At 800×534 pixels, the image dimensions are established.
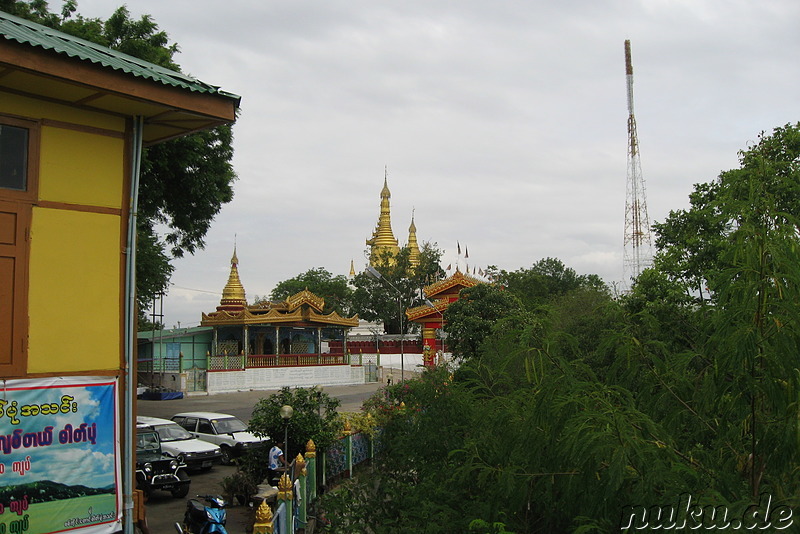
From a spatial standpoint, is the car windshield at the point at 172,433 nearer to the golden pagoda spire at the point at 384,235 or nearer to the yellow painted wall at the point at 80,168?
the yellow painted wall at the point at 80,168

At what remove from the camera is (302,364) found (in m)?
44.1

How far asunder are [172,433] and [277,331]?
25813mm

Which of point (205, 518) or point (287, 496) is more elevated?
point (287, 496)

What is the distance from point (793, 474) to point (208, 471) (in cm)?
1518

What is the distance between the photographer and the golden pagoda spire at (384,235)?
246 feet

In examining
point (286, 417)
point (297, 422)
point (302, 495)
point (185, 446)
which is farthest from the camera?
point (185, 446)

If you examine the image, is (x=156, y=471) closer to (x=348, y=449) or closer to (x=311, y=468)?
(x=348, y=449)

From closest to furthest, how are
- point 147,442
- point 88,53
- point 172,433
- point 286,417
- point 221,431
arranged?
point 88,53
point 286,417
point 147,442
point 172,433
point 221,431

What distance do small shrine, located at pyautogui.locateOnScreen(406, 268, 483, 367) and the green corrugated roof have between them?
1499 inches

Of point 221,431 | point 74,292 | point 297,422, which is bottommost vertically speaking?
point 221,431

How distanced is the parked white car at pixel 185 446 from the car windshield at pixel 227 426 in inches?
54.3

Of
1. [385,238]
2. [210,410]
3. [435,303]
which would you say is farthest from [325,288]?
[210,410]

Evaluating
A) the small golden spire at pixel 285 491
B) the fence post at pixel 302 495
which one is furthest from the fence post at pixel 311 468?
the small golden spire at pixel 285 491

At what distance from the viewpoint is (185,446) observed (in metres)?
17.2
